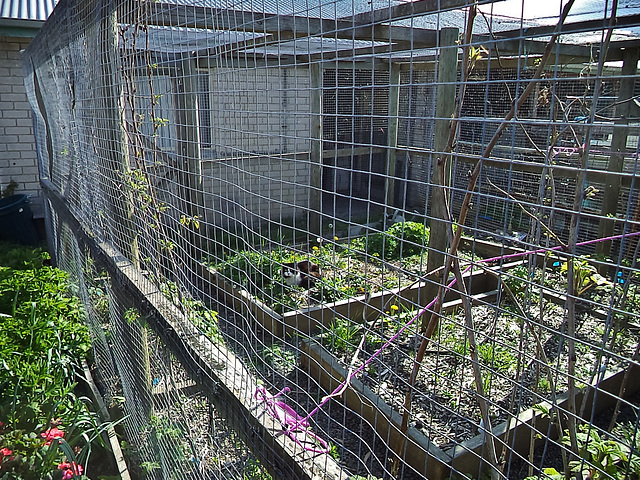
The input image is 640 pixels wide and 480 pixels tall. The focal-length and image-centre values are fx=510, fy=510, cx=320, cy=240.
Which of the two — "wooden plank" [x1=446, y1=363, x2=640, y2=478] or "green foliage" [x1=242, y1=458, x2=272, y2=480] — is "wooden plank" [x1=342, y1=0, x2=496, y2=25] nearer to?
"green foliage" [x1=242, y1=458, x2=272, y2=480]

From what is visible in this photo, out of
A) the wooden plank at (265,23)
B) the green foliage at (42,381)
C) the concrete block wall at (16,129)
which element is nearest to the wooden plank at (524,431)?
the wooden plank at (265,23)

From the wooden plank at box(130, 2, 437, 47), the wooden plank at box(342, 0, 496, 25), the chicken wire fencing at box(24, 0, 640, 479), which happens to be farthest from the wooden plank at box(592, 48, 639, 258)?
the wooden plank at box(342, 0, 496, 25)

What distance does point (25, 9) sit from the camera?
7301 millimetres

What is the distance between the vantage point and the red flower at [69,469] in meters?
2.60

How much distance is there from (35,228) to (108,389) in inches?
201

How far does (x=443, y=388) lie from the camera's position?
3.46m

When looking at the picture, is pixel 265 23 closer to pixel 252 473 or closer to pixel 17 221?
pixel 252 473

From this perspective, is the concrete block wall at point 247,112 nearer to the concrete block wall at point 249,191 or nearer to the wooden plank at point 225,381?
the concrete block wall at point 249,191

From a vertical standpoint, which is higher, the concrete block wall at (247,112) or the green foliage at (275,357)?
the concrete block wall at (247,112)

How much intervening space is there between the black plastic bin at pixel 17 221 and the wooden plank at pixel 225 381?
5434 mm

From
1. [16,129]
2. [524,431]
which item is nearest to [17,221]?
[16,129]

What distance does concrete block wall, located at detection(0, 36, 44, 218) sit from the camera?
7.52m

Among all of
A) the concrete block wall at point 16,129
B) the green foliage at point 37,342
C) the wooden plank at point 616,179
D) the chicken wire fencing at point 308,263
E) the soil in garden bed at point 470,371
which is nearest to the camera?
the chicken wire fencing at point 308,263

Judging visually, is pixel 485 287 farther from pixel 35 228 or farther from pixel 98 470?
pixel 35 228
